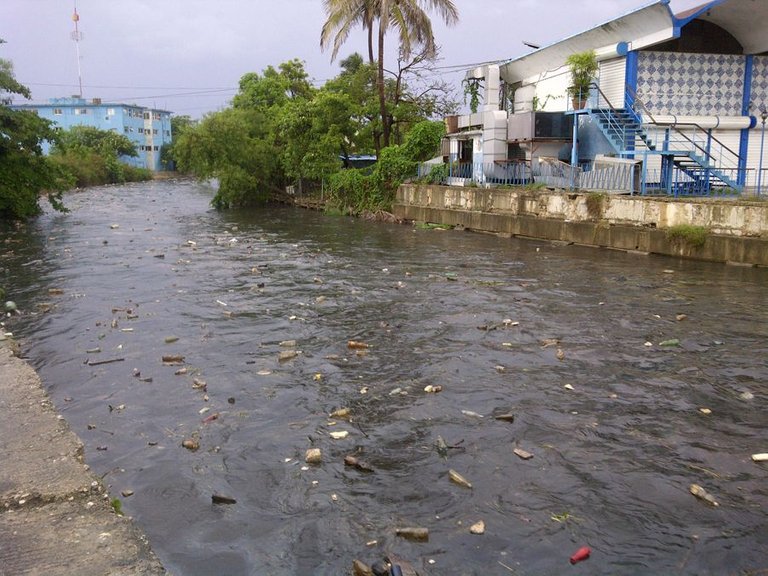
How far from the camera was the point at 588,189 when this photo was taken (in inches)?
844

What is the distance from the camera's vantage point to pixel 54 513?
14.8ft

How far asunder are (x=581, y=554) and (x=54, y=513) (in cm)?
367

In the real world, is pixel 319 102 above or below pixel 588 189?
above

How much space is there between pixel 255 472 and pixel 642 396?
4645mm

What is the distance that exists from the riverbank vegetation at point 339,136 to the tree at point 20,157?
8410 mm

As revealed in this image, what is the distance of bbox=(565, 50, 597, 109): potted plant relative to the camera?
2353cm

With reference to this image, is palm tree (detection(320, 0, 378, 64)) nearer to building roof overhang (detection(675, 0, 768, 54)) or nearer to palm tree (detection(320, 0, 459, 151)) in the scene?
palm tree (detection(320, 0, 459, 151))

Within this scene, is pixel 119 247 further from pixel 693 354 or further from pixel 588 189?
pixel 693 354

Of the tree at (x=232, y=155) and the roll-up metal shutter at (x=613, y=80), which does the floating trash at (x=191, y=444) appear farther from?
the tree at (x=232, y=155)

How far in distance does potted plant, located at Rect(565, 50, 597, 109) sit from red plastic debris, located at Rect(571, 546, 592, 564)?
826 inches

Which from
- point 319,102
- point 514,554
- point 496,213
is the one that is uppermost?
point 319,102

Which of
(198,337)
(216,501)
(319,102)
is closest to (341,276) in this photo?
(198,337)

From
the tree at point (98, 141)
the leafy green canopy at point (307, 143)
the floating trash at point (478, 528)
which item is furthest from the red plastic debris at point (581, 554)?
the tree at point (98, 141)

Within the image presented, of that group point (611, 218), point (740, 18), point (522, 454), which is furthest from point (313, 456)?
point (740, 18)
